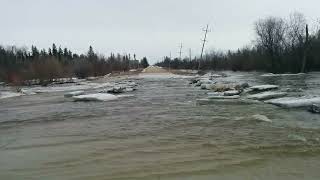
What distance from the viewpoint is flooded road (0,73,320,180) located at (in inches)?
299

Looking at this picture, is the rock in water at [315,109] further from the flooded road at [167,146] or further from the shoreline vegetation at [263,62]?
the shoreline vegetation at [263,62]

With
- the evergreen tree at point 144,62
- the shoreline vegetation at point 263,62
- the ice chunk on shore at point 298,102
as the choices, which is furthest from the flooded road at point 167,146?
the evergreen tree at point 144,62

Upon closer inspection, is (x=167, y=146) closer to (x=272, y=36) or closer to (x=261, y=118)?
(x=261, y=118)

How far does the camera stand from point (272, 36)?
253ft

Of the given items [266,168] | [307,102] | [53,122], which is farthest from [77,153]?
[307,102]

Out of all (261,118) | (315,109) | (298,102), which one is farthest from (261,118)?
(298,102)

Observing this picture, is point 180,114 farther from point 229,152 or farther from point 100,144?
point 229,152

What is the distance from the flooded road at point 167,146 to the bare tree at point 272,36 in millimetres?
61534

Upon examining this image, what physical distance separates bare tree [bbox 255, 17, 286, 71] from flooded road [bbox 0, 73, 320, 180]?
202 ft

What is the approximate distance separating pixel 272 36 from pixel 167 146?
71.1 meters

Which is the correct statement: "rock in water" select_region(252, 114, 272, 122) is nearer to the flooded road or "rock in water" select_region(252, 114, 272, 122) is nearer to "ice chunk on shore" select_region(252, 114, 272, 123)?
"ice chunk on shore" select_region(252, 114, 272, 123)

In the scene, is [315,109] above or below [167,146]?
above

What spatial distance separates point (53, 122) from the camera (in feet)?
50.6

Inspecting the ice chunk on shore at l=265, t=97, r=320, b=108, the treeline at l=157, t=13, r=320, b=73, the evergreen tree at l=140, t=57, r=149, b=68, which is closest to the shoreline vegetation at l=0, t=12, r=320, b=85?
the treeline at l=157, t=13, r=320, b=73
